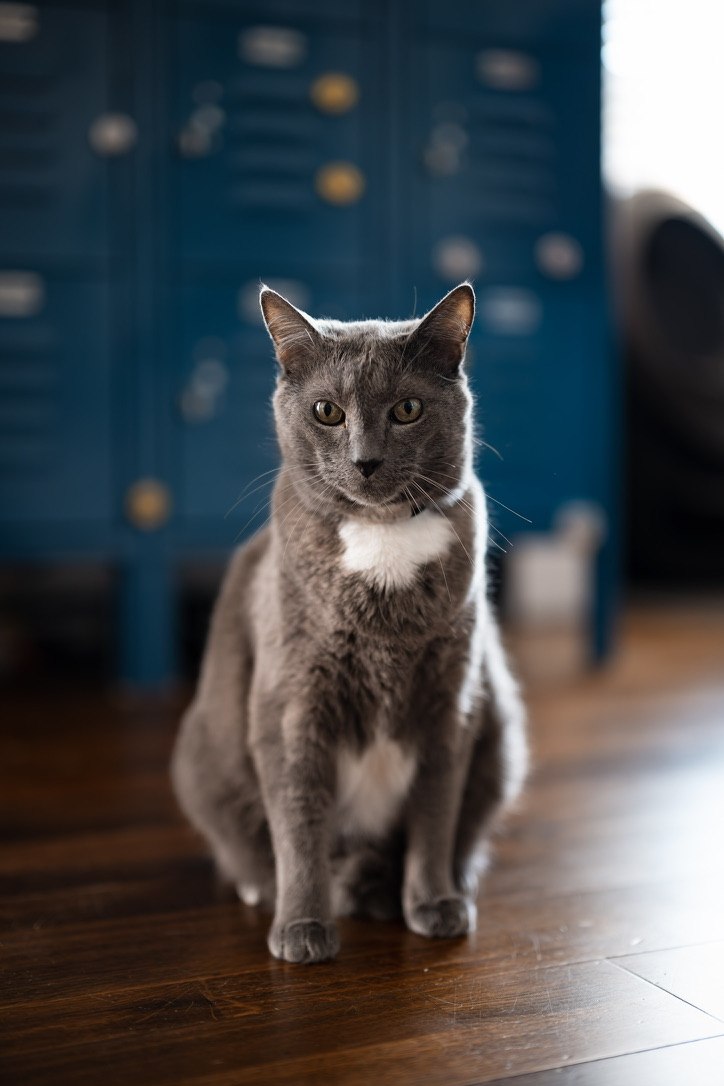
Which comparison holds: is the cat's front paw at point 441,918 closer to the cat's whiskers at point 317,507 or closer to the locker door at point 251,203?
the cat's whiskers at point 317,507

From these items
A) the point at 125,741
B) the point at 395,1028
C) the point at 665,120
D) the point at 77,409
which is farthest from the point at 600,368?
the point at 395,1028

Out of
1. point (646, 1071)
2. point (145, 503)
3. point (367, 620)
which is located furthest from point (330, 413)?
point (145, 503)

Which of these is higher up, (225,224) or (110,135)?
(110,135)

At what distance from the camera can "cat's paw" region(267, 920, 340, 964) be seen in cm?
102

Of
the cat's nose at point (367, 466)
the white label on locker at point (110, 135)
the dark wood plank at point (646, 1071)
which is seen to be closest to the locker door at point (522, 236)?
the white label on locker at point (110, 135)

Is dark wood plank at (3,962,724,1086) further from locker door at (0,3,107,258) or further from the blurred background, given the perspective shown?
locker door at (0,3,107,258)

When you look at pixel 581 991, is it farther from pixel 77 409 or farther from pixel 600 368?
pixel 600 368

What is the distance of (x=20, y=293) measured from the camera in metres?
2.18

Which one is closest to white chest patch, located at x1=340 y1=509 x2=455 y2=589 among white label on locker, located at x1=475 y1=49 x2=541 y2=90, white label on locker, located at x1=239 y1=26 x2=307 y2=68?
white label on locker, located at x1=239 y1=26 x2=307 y2=68

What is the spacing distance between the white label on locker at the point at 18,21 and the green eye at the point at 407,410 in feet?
5.23

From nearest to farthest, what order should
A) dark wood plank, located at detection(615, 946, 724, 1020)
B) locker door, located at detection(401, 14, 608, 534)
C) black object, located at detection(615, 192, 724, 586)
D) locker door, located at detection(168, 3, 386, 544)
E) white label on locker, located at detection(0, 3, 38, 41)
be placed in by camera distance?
1. dark wood plank, located at detection(615, 946, 724, 1020)
2. white label on locker, located at detection(0, 3, 38, 41)
3. locker door, located at detection(168, 3, 386, 544)
4. locker door, located at detection(401, 14, 608, 534)
5. black object, located at detection(615, 192, 724, 586)

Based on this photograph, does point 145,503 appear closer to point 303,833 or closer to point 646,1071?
point 303,833

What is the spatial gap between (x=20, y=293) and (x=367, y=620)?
1472 millimetres

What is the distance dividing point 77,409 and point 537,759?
3.81 ft
